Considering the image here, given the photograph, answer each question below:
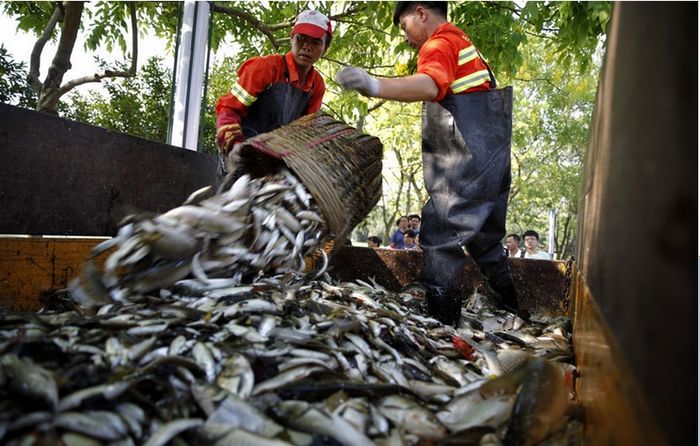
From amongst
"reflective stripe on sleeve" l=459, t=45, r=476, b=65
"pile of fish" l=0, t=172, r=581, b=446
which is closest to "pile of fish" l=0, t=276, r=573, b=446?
"pile of fish" l=0, t=172, r=581, b=446

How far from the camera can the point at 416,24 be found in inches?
123

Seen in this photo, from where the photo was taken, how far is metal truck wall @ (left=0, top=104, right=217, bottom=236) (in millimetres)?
2688

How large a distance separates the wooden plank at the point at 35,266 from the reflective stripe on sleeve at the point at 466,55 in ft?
6.85

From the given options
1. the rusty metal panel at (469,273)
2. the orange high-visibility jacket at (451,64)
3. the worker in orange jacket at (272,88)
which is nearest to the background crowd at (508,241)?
the rusty metal panel at (469,273)

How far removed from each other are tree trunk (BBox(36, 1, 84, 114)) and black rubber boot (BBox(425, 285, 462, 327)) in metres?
4.54

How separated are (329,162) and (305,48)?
1.28m

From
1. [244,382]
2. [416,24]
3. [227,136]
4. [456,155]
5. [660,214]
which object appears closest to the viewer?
[660,214]

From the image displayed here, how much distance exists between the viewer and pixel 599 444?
117 centimetres

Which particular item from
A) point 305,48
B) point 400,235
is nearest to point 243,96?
point 305,48

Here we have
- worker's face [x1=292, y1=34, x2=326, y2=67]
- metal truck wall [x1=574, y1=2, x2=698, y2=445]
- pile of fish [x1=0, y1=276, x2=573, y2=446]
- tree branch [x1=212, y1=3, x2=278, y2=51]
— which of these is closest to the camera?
metal truck wall [x1=574, y1=2, x2=698, y2=445]

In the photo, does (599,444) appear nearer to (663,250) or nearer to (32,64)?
(663,250)

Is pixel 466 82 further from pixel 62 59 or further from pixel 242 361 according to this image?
pixel 62 59

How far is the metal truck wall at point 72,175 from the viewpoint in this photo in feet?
8.82

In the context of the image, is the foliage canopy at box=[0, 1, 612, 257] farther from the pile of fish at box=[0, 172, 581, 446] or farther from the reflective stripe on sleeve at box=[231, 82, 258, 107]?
the pile of fish at box=[0, 172, 581, 446]
